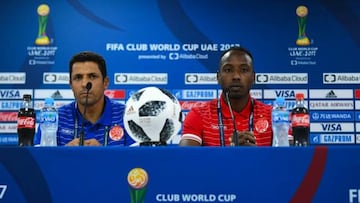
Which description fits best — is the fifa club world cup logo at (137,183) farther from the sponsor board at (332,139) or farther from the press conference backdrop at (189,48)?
the sponsor board at (332,139)

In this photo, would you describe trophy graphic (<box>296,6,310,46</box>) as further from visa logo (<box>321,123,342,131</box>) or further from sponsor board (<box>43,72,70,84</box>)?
sponsor board (<box>43,72,70,84</box>)

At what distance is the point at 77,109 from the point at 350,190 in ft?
4.45

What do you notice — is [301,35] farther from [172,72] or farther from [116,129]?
[116,129]

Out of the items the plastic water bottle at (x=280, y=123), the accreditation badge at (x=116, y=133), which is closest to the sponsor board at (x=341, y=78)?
the plastic water bottle at (x=280, y=123)

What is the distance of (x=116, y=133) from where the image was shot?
6.41 ft

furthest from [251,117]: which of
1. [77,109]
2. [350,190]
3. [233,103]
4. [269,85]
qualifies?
[269,85]

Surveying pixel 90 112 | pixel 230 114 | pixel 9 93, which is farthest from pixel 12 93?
pixel 230 114

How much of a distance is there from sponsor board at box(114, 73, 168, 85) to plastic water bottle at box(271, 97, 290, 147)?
1.73m

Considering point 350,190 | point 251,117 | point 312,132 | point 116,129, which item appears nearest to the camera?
point 350,190

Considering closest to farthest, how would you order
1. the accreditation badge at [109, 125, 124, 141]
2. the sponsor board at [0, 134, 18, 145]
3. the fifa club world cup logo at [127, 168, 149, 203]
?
the fifa club world cup logo at [127, 168, 149, 203]
the accreditation badge at [109, 125, 124, 141]
the sponsor board at [0, 134, 18, 145]

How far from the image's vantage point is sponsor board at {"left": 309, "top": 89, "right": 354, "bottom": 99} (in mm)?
3451

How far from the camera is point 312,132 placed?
11.3 feet

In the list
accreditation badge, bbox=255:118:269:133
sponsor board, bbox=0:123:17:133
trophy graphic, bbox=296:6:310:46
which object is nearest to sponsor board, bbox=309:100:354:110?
trophy graphic, bbox=296:6:310:46

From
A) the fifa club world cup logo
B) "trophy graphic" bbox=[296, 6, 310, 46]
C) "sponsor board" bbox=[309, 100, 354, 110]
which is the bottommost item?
the fifa club world cup logo
